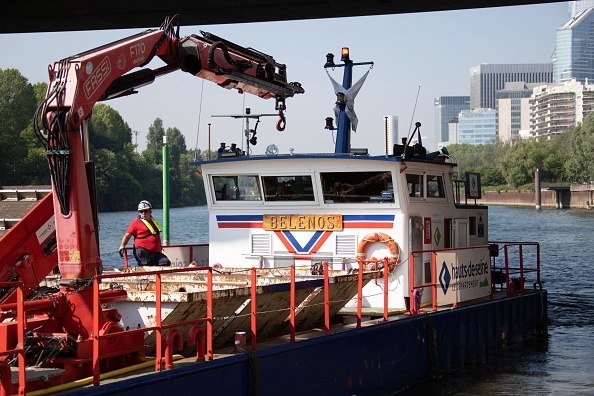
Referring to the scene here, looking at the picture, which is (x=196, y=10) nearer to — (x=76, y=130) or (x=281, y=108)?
(x=281, y=108)

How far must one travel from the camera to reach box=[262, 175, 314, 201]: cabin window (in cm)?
1466

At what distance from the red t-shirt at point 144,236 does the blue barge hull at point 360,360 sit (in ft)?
12.8

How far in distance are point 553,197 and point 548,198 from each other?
5.38ft

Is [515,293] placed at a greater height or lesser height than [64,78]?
lesser

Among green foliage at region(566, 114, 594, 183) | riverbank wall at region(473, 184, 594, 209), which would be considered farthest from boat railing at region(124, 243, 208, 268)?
green foliage at region(566, 114, 594, 183)

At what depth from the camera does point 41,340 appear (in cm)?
897

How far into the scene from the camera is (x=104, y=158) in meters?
74.7

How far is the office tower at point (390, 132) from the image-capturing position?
1470cm

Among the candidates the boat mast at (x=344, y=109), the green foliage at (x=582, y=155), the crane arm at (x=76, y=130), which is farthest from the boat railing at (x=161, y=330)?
the green foliage at (x=582, y=155)

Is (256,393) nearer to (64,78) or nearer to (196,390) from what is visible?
(196,390)

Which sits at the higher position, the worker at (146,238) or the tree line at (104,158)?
the tree line at (104,158)

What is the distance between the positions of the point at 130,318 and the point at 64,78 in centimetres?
284

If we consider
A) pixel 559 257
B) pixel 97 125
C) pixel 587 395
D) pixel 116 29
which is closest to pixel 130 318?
pixel 587 395

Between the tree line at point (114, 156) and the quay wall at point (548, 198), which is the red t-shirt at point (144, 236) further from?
the quay wall at point (548, 198)
